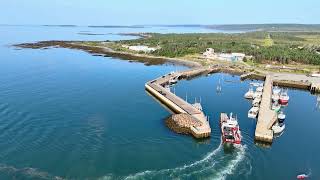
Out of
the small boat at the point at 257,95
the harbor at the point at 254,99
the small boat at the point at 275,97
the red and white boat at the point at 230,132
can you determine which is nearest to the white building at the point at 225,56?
the harbor at the point at 254,99

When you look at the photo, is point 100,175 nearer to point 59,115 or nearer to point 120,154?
point 120,154

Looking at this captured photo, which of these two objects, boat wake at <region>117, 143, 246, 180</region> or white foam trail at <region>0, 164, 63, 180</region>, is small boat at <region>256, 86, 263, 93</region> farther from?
white foam trail at <region>0, 164, 63, 180</region>

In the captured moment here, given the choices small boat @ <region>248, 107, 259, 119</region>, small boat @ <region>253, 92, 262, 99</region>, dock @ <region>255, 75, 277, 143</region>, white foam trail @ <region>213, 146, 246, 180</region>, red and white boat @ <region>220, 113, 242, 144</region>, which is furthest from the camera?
small boat @ <region>253, 92, 262, 99</region>

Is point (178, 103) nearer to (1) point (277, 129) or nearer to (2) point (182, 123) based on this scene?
(2) point (182, 123)

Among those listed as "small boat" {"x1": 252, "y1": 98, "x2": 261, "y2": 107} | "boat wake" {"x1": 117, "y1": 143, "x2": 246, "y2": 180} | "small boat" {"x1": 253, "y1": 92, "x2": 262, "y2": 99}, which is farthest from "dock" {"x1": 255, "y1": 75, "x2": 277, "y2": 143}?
"boat wake" {"x1": 117, "y1": 143, "x2": 246, "y2": 180}

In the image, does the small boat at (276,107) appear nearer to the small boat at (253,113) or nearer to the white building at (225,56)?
the small boat at (253,113)

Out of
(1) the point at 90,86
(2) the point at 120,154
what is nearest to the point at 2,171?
(2) the point at 120,154
